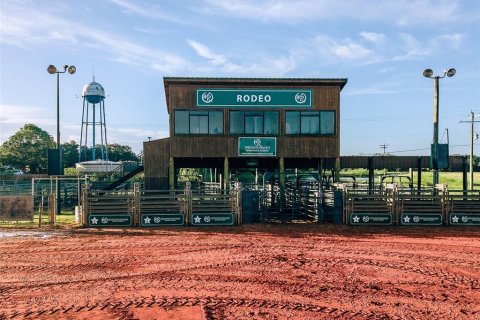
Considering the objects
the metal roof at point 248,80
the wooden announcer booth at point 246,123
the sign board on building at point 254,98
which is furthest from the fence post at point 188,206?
the metal roof at point 248,80

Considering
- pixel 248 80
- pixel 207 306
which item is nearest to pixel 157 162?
pixel 248 80

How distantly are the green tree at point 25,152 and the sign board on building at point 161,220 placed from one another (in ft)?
162

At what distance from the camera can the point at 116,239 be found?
589 inches

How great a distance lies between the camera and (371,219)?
18.3m

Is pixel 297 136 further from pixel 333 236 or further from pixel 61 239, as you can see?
pixel 61 239

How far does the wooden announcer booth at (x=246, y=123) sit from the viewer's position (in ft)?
75.9

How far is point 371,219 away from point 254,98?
33.1 ft

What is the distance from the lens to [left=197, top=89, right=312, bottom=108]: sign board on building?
23.2 m

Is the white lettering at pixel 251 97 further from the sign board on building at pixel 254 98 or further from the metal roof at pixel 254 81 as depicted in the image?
the metal roof at pixel 254 81

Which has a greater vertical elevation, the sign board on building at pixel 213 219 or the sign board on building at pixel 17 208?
the sign board on building at pixel 17 208

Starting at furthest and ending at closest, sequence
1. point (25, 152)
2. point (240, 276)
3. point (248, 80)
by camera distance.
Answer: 1. point (25, 152)
2. point (248, 80)
3. point (240, 276)

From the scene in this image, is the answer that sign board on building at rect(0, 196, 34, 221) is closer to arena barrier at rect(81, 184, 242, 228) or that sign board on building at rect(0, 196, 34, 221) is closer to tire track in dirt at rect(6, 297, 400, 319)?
arena barrier at rect(81, 184, 242, 228)

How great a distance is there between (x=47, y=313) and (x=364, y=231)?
13375mm

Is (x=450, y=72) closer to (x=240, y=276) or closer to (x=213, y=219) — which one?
(x=213, y=219)
